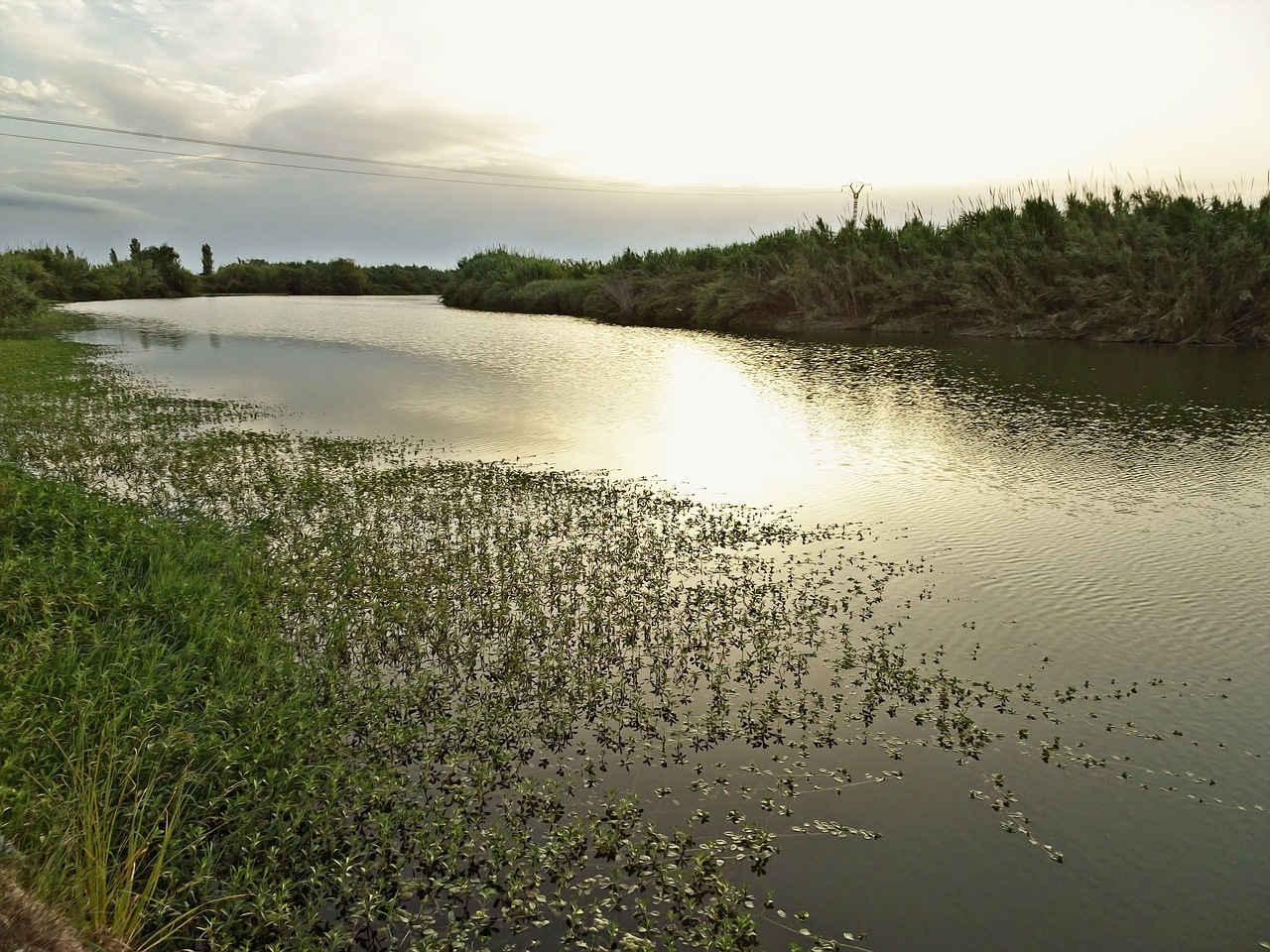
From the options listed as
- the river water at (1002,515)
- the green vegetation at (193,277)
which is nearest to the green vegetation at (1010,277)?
the river water at (1002,515)

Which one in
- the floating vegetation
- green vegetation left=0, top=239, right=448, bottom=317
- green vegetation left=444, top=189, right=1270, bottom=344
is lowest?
the floating vegetation

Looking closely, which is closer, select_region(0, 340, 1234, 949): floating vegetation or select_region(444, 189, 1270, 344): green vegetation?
select_region(0, 340, 1234, 949): floating vegetation

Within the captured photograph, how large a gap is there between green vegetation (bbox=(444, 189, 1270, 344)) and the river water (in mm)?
1996

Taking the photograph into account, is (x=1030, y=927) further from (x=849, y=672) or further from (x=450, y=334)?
(x=450, y=334)

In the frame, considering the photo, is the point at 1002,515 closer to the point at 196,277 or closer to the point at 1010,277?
the point at 1010,277

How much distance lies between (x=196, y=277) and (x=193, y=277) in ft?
3.50

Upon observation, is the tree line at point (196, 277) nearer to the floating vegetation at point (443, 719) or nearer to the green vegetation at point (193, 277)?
the green vegetation at point (193, 277)

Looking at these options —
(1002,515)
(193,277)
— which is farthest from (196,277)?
(1002,515)

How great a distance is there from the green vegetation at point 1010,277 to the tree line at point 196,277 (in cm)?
3518

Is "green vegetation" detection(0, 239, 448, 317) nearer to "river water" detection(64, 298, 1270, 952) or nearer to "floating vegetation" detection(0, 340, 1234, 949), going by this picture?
"river water" detection(64, 298, 1270, 952)

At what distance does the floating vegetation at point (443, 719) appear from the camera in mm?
3787

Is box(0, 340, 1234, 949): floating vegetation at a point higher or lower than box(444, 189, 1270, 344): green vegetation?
lower

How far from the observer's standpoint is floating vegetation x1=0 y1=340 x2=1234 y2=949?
3.79 m

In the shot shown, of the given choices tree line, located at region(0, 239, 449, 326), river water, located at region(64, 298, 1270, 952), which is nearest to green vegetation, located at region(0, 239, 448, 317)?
tree line, located at region(0, 239, 449, 326)
